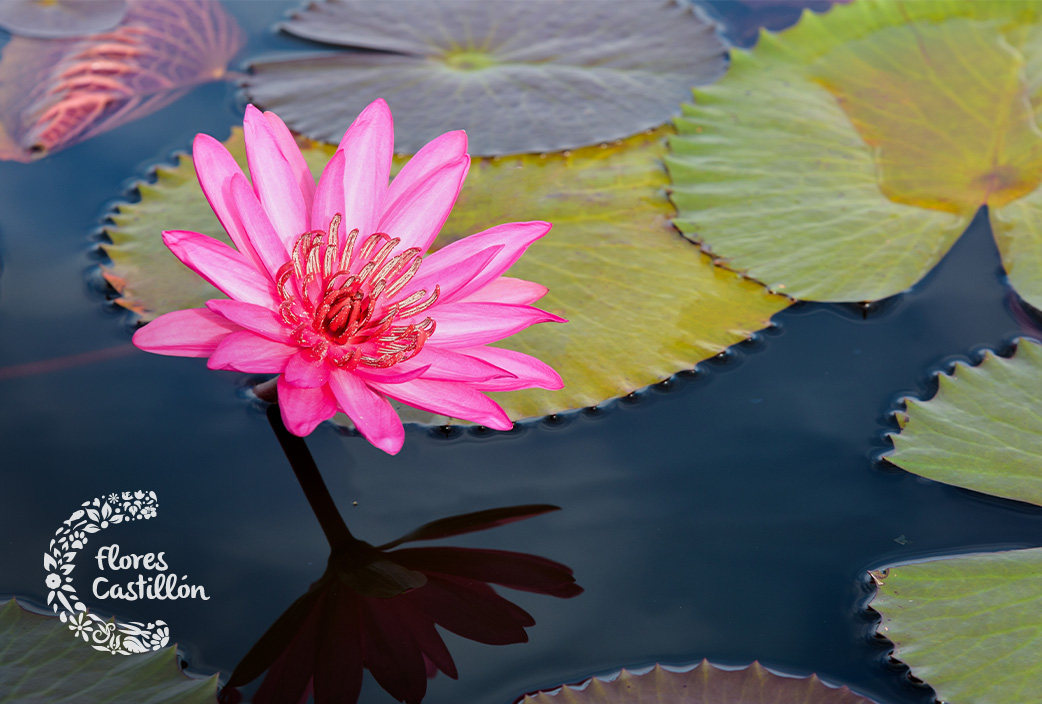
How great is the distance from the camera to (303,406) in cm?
136

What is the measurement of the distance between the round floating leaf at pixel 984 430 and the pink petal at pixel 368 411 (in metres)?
1.18

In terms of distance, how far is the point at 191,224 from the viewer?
2270mm

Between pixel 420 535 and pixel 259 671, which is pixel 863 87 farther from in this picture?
pixel 259 671

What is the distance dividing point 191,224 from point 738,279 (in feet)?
5.14

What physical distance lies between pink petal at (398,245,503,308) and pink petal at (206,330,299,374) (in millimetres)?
313

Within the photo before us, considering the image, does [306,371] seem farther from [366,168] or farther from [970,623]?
[970,623]

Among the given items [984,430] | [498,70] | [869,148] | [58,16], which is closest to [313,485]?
[984,430]

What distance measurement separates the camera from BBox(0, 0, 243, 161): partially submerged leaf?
2.69 m

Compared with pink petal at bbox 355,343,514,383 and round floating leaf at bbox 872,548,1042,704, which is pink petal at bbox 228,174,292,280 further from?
round floating leaf at bbox 872,548,1042,704

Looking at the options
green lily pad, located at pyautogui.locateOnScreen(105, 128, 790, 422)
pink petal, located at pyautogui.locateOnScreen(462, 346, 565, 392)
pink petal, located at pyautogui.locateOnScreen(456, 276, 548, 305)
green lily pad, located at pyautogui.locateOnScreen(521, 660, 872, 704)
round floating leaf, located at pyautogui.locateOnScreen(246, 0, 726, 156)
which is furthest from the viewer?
round floating leaf, located at pyautogui.locateOnScreen(246, 0, 726, 156)

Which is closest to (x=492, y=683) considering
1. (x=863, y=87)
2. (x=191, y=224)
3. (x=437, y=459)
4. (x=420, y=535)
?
(x=420, y=535)

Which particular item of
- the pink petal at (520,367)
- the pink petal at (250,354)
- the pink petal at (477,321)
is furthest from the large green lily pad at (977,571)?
the pink petal at (250,354)

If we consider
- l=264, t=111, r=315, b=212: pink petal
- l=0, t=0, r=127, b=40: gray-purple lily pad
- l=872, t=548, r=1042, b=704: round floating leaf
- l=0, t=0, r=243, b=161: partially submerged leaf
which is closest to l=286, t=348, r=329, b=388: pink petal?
l=264, t=111, r=315, b=212: pink petal

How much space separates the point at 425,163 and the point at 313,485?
2.46ft
